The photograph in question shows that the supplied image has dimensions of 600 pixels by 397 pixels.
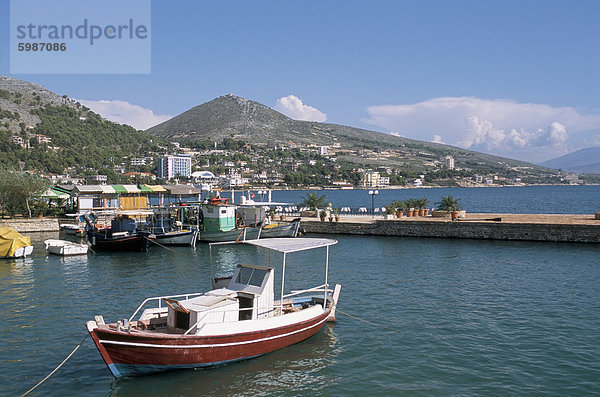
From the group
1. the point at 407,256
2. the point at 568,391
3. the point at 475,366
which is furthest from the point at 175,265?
the point at 568,391

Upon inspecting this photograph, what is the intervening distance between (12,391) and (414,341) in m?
10.3

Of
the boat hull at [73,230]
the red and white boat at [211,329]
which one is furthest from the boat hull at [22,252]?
the red and white boat at [211,329]

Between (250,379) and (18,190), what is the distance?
4315 centimetres

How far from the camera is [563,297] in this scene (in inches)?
722

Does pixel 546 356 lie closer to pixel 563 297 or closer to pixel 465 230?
pixel 563 297

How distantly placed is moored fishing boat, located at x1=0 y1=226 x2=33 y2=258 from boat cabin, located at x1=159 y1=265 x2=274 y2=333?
20717 mm

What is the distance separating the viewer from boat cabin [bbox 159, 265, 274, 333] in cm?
1166

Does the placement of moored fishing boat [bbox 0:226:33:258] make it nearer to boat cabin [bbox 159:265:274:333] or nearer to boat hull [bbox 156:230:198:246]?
boat hull [bbox 156:230:198:246]

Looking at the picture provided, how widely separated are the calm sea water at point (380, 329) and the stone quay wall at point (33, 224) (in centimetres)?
1814

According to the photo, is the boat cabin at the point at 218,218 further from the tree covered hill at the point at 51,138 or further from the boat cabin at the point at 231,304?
the tree covered hill at the point at 51,138

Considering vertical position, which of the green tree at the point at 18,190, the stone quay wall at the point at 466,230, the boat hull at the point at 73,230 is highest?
the green tree at the point at 18,190

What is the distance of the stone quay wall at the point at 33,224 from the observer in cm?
4291

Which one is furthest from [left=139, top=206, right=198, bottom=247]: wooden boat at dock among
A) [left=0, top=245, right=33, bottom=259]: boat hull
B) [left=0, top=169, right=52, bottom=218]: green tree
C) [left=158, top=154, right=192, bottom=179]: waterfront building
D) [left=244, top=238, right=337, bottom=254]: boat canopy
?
[left=158, top=154, right=192, bottom=179]: waterfront building

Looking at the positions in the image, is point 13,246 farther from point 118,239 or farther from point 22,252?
point 118,239
